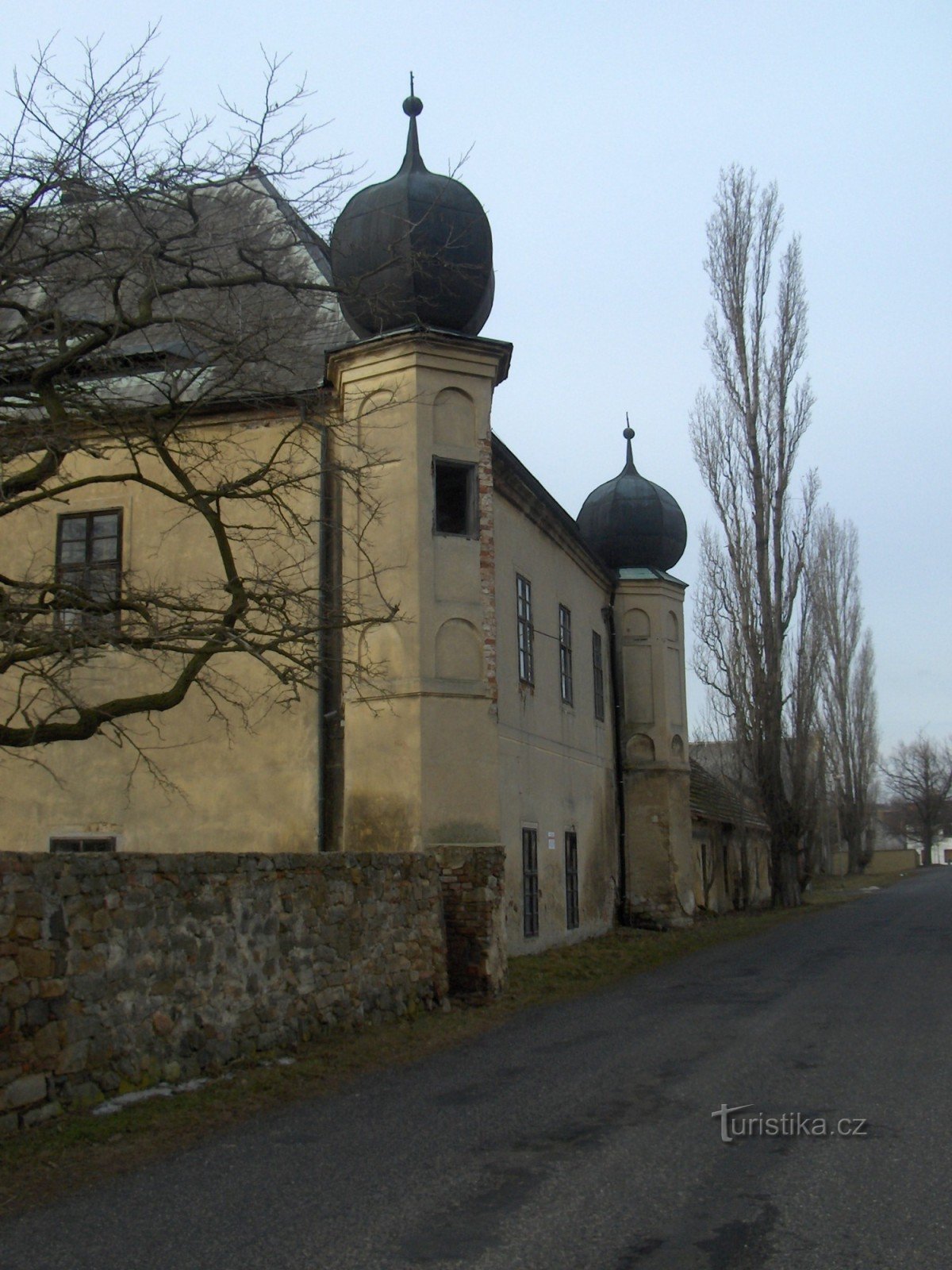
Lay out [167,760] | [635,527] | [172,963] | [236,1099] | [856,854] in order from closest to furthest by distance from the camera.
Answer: [236,1099] → [172,963] → [167,760] → [635,527] → [856,854]

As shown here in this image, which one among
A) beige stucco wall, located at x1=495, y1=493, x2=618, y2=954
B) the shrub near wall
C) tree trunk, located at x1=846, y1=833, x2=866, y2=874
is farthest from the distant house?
tree trunk, located at x1=846, y1=833, x2=866, y2=874

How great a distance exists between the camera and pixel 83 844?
1527cm

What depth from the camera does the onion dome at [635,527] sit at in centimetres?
2514

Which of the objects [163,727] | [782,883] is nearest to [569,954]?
[163,727]

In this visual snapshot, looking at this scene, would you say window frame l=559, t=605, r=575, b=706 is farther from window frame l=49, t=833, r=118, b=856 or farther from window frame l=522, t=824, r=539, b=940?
window frame l=49, t=833, r=118, b=856

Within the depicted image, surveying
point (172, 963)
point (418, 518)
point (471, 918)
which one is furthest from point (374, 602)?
point (172, 963)

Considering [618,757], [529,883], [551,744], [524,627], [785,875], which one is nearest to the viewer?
[529,883]

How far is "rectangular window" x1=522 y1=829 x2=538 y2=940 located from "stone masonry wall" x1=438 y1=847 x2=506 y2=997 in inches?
156

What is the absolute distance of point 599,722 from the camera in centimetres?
2278

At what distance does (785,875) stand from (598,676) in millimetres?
10303

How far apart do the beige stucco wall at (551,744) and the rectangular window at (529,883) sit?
0.14m

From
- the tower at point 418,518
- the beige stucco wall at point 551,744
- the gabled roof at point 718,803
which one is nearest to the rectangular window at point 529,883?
the beige stucco wall at point 551,744

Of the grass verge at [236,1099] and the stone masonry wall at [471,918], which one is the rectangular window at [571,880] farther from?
the stone masonry wall at [471,918]

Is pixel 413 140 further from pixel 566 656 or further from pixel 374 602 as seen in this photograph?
pixel 566 656
